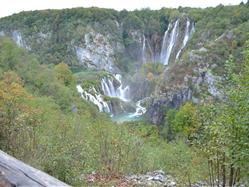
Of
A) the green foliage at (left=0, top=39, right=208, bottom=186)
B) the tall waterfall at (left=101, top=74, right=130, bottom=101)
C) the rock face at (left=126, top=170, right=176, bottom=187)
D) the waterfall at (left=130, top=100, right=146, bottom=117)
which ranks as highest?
the green foliage at (left=0, top=39, right=208, bottom=186)

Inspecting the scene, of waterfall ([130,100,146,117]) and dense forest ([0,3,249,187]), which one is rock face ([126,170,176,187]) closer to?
dense forest ([0,3,249,187])

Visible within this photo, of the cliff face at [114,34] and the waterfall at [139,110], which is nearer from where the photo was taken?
the waterfall at [139,110]

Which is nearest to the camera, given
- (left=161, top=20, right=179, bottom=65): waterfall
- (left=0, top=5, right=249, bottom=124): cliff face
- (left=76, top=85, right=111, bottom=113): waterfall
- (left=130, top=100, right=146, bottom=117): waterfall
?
(left=76, top=85, right=111, bottom=113): waterfall

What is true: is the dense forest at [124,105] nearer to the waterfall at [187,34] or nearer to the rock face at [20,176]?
the waterfall at [187,34]

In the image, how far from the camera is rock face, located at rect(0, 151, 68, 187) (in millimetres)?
1569

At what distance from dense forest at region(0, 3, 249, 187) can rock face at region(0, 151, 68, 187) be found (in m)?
3.85

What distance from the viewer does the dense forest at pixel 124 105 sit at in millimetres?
6632

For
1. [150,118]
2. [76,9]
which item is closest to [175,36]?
[150,118]

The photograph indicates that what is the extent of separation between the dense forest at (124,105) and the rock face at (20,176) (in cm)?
385

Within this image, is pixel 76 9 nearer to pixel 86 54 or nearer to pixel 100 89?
pixel 86 54

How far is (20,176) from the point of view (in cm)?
164

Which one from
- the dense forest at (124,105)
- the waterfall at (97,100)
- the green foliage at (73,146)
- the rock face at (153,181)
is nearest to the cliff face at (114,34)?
the dense forest at (124,105)

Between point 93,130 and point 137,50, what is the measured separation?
10619cm

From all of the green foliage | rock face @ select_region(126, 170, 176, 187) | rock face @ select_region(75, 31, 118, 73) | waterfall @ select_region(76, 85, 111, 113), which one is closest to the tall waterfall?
waterfall @ select_region(76, 85, 111, 113)
